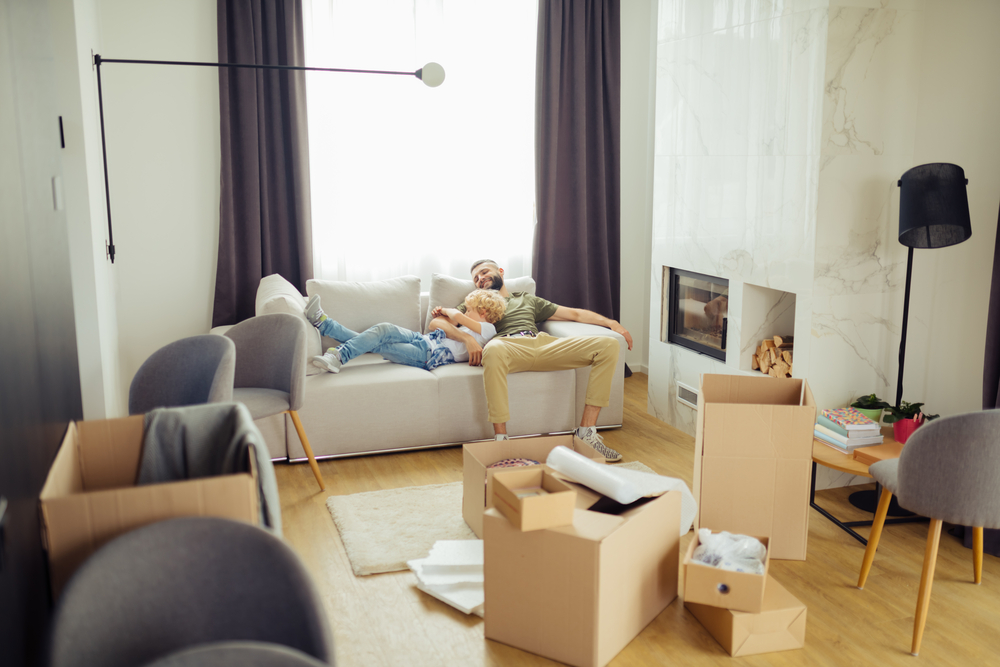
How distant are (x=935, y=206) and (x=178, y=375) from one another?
271cm

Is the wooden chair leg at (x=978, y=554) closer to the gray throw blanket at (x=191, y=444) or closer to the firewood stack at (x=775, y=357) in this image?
the firewood stack at (x=775, y=357)

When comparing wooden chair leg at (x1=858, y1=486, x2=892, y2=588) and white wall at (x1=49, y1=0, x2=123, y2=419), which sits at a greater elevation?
white wall at (x1=49, y1=0, x2=123, y2=419)

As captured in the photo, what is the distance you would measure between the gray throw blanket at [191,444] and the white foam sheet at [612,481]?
116 centimetres

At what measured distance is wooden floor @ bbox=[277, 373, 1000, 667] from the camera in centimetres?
215

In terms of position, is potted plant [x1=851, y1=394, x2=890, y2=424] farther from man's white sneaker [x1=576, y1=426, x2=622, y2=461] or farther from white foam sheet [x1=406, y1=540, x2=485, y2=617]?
white foam sheet [x1=406, y1=540, x2=485, y2=617]

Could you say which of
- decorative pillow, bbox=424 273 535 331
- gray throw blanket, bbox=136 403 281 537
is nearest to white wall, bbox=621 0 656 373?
decorative pillow, bbox=424 273 535 331

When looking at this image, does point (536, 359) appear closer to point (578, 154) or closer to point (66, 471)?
point (578, 154)

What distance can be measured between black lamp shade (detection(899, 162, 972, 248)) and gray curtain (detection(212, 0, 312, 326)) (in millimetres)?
3119

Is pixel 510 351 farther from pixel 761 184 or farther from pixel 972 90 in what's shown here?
pixel 972 90

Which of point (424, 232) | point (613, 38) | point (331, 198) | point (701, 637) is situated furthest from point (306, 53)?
point (701, 637)

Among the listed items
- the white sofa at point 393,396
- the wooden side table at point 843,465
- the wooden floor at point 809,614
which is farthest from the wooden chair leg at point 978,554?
the white sofa at point 393,396

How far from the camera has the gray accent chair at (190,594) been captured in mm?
1111

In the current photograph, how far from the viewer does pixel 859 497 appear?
3244 millimetres

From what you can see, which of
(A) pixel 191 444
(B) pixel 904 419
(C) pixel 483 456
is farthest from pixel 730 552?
(A) pixel 191 444
